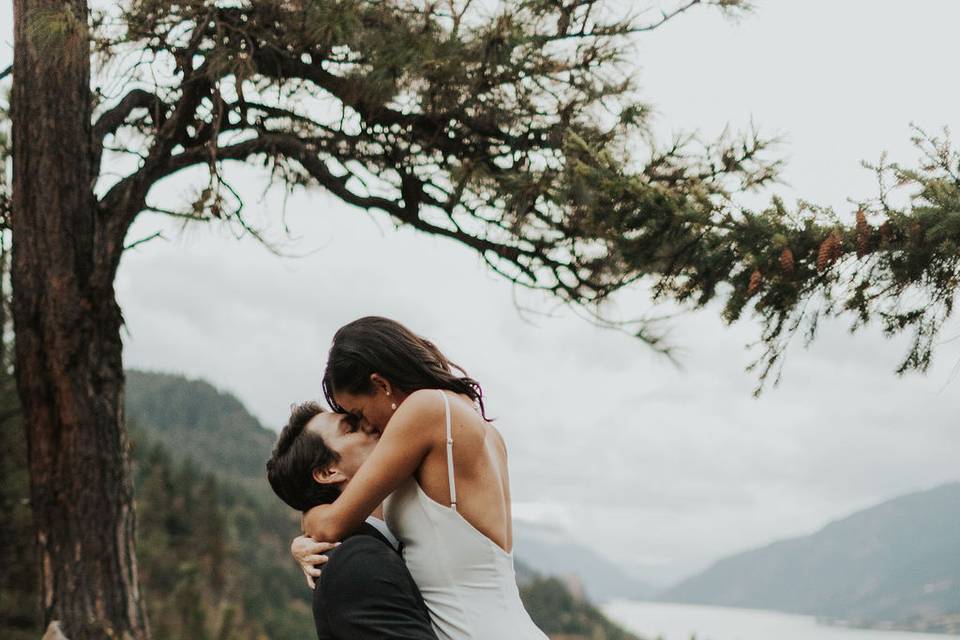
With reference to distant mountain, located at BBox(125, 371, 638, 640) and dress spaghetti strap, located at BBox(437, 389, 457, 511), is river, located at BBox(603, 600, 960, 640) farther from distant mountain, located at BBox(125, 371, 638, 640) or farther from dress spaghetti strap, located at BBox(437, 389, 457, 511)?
dress spaghetti strap, located at BBox(437, 389, 457, 511)

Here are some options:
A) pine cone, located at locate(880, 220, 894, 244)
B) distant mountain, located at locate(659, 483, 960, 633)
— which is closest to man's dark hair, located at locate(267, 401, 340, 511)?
pine cone, located at locate(880, 220, 894, 244)

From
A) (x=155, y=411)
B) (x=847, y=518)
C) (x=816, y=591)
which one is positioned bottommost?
(x=816, y=591)

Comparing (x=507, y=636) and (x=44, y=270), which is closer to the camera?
(x=507, y=636)

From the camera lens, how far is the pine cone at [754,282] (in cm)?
320

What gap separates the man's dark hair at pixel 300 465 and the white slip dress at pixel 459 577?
33 cm

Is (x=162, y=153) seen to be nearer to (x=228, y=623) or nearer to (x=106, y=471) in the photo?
(x=106, y=471)

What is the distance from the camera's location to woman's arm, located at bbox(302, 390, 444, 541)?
6.24ft

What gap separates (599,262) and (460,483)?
2.56m

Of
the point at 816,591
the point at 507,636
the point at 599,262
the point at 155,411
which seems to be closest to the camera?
the point at 507,636

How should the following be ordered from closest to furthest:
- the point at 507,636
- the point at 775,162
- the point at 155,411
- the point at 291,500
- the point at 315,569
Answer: the point at 507,636
the point at 315,569
the point at 291,500
the point at 775,162
the point at 155,411

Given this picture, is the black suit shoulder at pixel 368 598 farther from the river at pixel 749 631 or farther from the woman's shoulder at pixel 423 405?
the river at pixel 749 631

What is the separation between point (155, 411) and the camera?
92875 mm

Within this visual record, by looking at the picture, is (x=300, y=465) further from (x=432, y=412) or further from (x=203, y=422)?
(x=203, y=422)

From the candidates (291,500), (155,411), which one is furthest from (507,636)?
(155,411)
